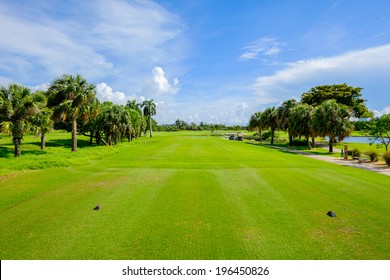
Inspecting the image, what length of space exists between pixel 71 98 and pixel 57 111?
2393 millimetres

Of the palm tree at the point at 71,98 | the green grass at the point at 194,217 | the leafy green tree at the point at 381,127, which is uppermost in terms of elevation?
the palm tree at the point at 71,98

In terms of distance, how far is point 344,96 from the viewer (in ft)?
185

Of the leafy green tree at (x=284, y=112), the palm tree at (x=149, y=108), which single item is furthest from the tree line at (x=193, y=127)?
the leafy green tree at (x=284, y=112)

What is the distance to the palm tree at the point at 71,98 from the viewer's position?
30281 millimetres

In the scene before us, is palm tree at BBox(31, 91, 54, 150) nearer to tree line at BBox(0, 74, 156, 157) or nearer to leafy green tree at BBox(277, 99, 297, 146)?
tree line at BBox(0, 74, 156, 157)

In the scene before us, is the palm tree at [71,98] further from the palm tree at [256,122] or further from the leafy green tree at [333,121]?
the palm tree at [256,122]

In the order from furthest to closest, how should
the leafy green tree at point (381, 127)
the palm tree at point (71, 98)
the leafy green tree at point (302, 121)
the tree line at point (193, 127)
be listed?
1. the tree line at point (193, 127)
2. the leafy green tree at point (302, 121)
3. the palm tree at point (71, 98)
4. the leafy green tree at point (381, 127)

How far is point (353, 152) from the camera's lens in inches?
1094

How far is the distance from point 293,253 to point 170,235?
321cm

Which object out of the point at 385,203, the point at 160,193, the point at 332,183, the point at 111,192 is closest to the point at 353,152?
the point at 332,183

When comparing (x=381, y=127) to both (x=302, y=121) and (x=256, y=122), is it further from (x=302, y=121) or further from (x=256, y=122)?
(x=256, y=122)

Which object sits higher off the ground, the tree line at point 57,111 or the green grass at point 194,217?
the tree line at point 57,111

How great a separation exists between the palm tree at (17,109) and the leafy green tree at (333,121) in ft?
117

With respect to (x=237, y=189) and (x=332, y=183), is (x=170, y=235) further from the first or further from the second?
(x=332, y=183)
